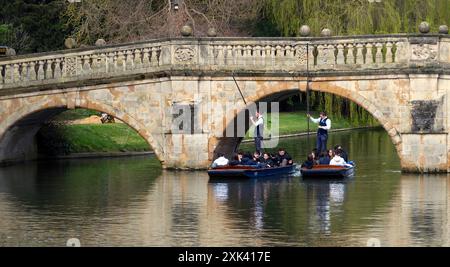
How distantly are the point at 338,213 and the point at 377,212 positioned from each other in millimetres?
827

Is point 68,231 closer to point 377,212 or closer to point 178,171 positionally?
point 377,212

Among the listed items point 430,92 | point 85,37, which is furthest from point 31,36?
point 430,92

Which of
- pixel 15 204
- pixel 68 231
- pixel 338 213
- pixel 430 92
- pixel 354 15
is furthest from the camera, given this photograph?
pixel 354 15

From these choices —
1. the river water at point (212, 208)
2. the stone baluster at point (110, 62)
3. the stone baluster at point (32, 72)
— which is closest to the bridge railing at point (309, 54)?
the stone baluster at point (110, 62)

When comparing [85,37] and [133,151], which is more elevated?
[85,37]

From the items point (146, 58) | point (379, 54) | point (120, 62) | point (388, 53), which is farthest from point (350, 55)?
point (120, 62)

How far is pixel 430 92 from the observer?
3844cm

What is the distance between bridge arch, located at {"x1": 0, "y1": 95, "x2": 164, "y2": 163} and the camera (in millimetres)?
40531

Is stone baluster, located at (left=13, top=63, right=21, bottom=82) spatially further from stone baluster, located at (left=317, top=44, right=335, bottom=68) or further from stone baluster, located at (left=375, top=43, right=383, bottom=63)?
stone baluster, located at (left=375, top=43, right=383, bottom=63)

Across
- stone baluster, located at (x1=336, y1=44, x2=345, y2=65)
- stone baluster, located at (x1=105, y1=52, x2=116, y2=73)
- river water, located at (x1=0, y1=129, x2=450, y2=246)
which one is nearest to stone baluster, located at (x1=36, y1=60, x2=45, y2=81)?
stone baluster, located at (x1=105, y1=52, x2=116, y2=73)

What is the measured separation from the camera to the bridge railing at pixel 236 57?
38.6m

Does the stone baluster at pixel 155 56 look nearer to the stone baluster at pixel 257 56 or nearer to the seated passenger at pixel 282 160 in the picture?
→ the stone baluster at pixel 257 56

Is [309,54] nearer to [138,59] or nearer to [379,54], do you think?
[379,54]

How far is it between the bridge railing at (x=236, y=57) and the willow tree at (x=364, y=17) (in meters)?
12.4
